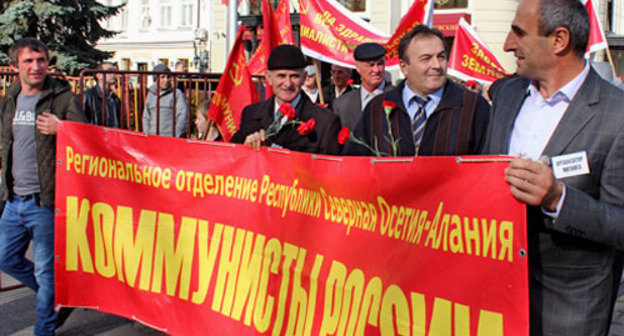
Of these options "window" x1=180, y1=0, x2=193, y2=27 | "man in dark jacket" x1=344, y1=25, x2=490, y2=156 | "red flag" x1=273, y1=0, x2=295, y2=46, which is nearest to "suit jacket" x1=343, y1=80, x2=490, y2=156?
"man in dark jacket" x1=344, y1=25, x2=490, y2=156

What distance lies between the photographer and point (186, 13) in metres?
37.8

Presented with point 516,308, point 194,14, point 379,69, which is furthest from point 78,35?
point 516,308

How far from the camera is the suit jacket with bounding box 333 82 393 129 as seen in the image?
6398 mm

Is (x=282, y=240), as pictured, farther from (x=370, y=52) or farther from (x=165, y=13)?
(x=165, y=13)

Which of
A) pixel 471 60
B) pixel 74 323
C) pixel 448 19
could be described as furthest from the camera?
pixel 448 19

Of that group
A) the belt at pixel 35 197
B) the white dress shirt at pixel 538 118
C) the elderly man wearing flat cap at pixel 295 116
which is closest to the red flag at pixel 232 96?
the elderly man wearing flat cap at pixel 295 116

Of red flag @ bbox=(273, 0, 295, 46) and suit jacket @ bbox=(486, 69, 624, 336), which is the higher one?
red flag @ bbox=(273, 0, 295, 46)

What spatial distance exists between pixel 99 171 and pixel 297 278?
6.35 ft

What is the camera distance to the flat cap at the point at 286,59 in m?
4.88

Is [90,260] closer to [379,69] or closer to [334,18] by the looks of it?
[379,69]

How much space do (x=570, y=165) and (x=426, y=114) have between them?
166 cm

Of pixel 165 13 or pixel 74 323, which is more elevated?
pixel 165 13

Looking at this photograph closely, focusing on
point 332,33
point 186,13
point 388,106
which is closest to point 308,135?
point 388,106

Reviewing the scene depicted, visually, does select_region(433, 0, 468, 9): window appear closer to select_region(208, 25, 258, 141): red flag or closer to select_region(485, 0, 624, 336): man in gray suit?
select_region(208, 25, 258, 141): red flag
